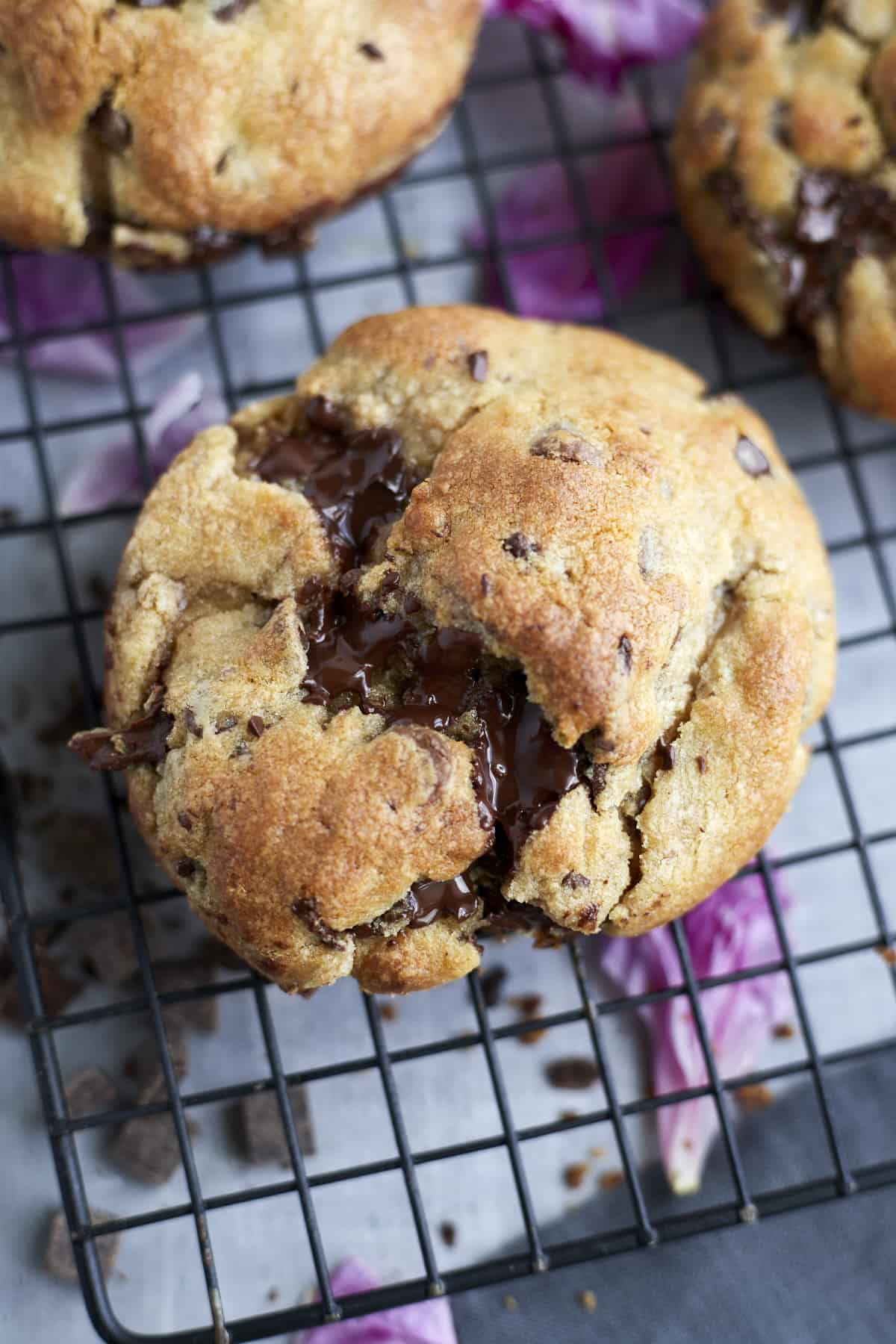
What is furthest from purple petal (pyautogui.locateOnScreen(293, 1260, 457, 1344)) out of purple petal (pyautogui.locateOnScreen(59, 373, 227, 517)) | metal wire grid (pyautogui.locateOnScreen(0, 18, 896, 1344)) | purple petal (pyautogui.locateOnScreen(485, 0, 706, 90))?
purple petal (pyautogui.locateOnScreen(485, 0, 706, 90))

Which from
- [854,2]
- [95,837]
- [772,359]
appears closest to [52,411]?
[95,837]

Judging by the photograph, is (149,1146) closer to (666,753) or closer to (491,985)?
(491,985)

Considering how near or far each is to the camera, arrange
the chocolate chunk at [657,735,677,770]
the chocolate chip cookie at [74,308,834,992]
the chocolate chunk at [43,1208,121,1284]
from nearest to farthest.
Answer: the chocolate chip cookie at [74,308,834,992] → the chocolate chunk at [657,735,677,770] → the chocolate chunk at [43,1208,121,1284]

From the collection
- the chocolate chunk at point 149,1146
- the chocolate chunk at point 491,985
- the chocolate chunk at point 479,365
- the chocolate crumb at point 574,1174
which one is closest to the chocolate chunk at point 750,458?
the chocolate chunk at point 479,365

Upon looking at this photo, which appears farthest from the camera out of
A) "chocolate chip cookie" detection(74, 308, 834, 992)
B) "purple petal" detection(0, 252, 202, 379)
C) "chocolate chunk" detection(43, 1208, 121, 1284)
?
"purple petal" detection(0, 252, 202, 379)

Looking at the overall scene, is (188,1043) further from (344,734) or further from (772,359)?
(772,359)

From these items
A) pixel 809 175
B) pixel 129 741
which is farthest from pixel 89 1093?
pixel 809 175

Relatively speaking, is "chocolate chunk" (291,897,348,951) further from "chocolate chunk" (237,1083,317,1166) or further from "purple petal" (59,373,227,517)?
"purple petal" (59,373,227,517)
